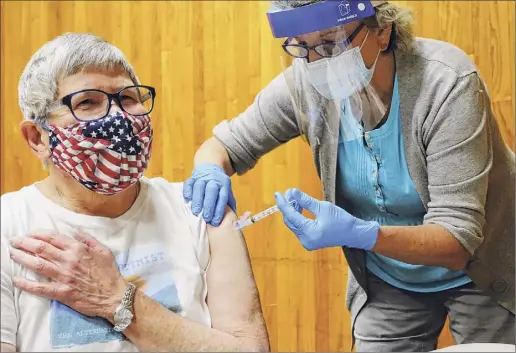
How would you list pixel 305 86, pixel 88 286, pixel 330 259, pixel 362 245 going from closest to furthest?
pixel 88 286 < pixel 362 245 < pixel 305 86 < pixel 330 259

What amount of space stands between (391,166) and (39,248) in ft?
2.66

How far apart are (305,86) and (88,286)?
2.25 ft

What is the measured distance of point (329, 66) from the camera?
57.7 inches

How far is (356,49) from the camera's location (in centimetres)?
145

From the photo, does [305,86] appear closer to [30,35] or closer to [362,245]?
[362,245]

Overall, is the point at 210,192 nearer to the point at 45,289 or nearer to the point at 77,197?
the point at 77,197

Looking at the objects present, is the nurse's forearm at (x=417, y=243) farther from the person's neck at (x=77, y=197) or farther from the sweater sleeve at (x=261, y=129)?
the person's neck at (x=77, y=197)

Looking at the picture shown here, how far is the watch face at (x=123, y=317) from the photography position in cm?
130

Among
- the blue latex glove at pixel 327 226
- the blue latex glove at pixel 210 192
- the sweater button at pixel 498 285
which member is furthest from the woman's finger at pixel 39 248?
the sweater button at pixel 498 285

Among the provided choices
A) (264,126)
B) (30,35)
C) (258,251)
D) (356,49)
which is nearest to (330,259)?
(258,251)

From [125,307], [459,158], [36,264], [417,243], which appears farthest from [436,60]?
[36,264]

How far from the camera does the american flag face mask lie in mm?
1345

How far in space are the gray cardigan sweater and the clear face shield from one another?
1.1 inches

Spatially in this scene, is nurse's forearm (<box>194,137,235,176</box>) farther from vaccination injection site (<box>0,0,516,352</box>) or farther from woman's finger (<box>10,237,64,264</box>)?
woman's finger (<box>10,237,64,264</box>)
